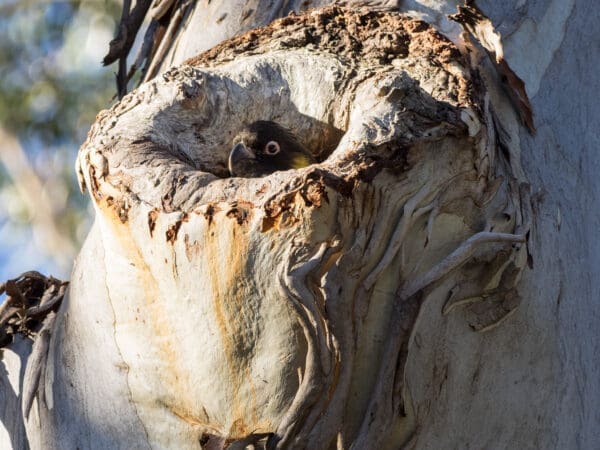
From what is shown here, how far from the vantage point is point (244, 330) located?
4.05ft

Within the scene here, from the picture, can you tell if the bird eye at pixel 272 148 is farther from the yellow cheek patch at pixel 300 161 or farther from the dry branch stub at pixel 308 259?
the dry branch stub at pixel 308 259

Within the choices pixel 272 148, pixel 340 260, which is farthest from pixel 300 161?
pixel 340 260

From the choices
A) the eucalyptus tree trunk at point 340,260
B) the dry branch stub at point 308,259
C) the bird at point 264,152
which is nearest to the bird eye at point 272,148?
the bird at point 264,152

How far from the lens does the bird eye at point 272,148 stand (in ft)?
7.55

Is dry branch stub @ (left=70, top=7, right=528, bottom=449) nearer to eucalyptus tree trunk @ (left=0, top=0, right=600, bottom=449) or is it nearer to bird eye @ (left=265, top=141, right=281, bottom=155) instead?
eucalyptus tree trunk @ (left=0, top=0, right=600, bottom=449)

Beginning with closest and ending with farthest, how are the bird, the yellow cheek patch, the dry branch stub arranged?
1. the dry branch stub
2. the bird
3. the yellow cheek patch

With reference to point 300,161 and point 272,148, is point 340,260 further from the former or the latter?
point 272,148

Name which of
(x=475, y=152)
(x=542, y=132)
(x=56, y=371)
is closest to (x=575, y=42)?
(x=542, y=132)

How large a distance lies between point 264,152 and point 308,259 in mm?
1233

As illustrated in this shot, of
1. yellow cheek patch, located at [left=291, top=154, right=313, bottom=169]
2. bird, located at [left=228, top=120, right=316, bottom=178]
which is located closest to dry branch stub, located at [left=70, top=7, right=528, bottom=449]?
bird, located at [left=228, top=120, right=316, bottom=178]

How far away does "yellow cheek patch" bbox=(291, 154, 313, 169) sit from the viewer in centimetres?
215

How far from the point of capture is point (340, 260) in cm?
123

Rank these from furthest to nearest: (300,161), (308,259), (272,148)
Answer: (272,148), (300,161), (308,259)

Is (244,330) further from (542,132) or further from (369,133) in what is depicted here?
(542,132)
